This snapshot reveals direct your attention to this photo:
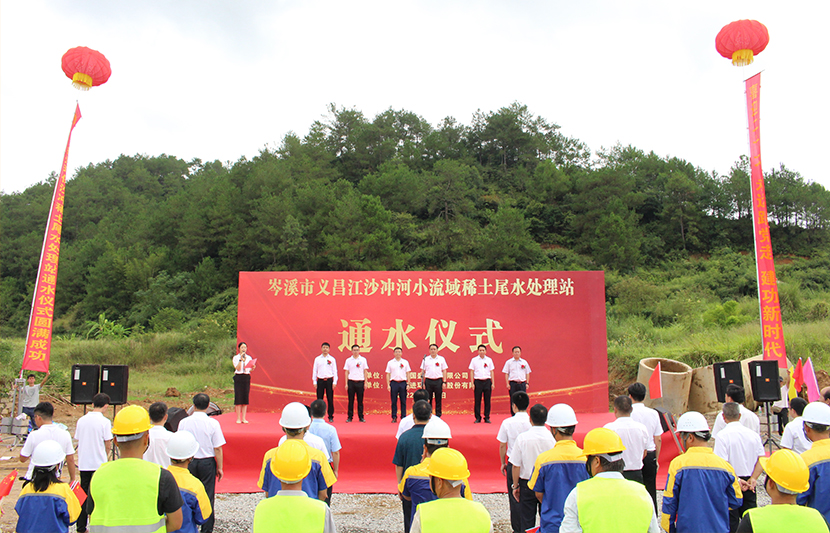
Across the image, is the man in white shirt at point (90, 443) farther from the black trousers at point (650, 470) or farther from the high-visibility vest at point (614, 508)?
the black trousers at point (650, 470)

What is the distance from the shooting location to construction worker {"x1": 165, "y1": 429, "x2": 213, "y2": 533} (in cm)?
269

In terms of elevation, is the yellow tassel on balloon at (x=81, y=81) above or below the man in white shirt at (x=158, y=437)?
above

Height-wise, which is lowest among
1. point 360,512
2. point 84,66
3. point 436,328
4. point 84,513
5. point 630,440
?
point 360,512

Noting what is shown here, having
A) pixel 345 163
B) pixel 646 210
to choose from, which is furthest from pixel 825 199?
pixel 345 163

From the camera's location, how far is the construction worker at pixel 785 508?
1.91 metres

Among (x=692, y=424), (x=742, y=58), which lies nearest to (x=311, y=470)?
(x=692, y=424)

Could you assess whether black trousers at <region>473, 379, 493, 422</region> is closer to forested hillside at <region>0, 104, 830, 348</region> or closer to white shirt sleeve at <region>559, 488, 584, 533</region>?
white shirt sleeve at <region>559, 488, 584, 533</region>

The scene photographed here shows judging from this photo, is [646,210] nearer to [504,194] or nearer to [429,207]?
[504,194]

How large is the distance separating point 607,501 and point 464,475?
0.54 meters

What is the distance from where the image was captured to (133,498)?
2230mm

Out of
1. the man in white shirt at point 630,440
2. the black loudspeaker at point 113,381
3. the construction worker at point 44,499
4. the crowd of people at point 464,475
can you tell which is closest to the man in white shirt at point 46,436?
the crowd of people at point 464,475

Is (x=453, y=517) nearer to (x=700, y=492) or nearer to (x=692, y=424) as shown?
(x=700, y=492)

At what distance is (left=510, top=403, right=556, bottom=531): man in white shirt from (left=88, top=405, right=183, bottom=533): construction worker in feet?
6.63

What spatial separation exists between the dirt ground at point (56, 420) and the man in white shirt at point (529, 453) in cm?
399
